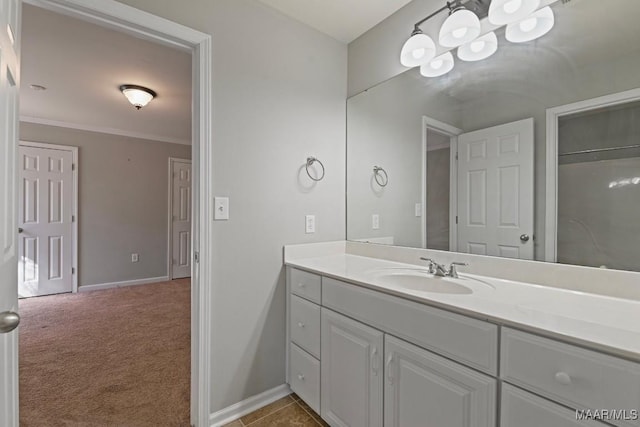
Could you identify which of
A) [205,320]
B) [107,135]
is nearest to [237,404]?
[205,320]

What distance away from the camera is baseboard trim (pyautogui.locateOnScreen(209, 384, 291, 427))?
1.54 metres

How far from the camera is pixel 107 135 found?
4.23 m

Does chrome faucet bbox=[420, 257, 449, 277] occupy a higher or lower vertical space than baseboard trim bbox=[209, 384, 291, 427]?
higher

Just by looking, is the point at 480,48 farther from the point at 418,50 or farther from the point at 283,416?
the point at 283,416

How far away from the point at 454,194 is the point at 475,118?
41 centimetres

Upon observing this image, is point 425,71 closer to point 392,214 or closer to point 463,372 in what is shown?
point 392,214

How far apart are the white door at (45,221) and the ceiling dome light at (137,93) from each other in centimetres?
195

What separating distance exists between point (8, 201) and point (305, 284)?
123cm

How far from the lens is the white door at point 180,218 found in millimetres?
4859

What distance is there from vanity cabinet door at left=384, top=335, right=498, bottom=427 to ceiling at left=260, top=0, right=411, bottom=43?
1852mm

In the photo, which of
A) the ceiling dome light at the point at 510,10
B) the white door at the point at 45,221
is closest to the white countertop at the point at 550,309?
the ceiling dome light at the point at 510,10

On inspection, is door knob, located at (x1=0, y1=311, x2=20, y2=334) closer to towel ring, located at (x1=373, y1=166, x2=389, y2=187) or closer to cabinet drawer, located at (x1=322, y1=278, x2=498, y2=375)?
cabinet drawer, located at (x1=322, y1=278, x2=498, y2=375)

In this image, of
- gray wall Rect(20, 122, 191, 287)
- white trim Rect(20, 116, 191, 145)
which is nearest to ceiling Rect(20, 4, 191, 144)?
white trim Rect(20, 116, 191, 145)

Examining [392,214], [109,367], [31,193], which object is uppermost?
[31,193]
